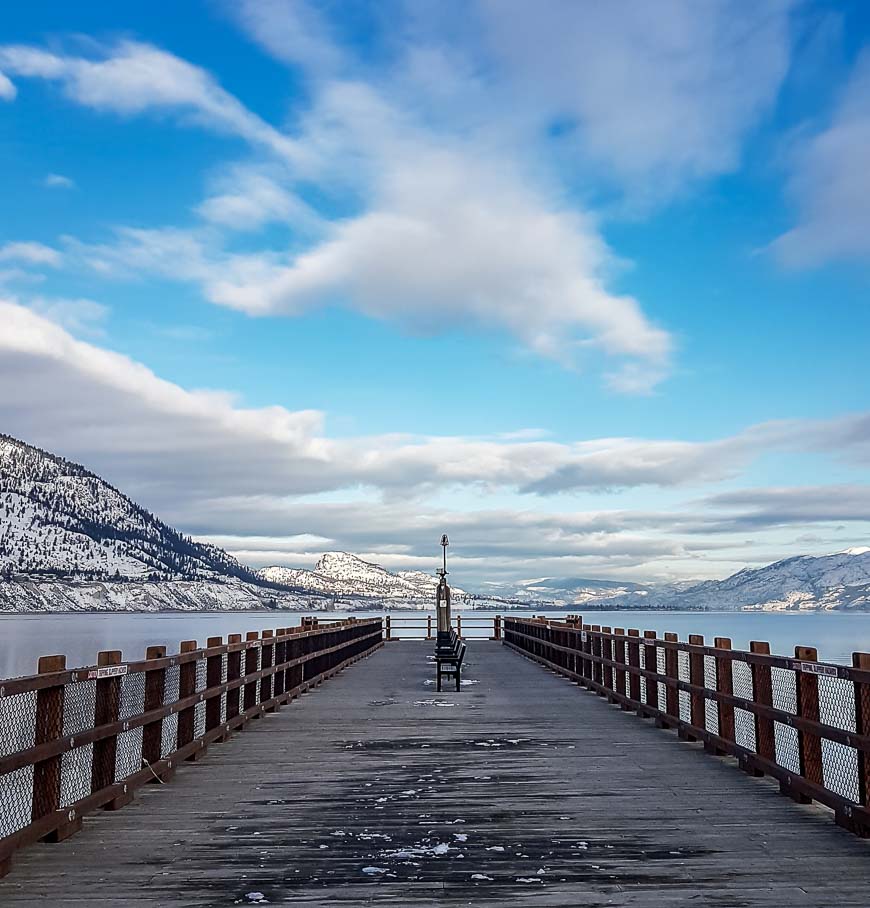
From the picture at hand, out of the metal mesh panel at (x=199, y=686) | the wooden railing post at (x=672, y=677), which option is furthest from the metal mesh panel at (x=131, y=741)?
the wooden railing post at (x=672, y=677)

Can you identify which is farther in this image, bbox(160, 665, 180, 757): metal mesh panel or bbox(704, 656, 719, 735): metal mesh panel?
bbox(704, 656, 719, 735): metal mesh panel

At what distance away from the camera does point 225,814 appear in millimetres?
7539

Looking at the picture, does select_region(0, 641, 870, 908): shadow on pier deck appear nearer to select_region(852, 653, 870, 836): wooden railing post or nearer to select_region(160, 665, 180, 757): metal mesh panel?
select_region(852, 653, 870, 836): wooden railing post

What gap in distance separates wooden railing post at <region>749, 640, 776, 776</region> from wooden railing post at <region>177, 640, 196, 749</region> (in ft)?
17.2

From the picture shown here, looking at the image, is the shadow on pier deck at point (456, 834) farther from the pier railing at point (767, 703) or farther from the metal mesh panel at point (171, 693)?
the metal mesh panel at point (171, 693)

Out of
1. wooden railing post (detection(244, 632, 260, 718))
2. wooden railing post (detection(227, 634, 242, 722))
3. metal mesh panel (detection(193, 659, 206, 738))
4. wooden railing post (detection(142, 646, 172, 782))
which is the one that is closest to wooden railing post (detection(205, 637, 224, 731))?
metal mesh panel (detection(193, 659, 206, 738))

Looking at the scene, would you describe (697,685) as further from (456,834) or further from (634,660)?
(456,834)

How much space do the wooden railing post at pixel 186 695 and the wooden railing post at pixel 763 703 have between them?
523 cm

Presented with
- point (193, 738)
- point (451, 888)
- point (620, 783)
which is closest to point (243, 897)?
point (451, 888)

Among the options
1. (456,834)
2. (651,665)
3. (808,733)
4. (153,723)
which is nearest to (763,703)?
(808,733)

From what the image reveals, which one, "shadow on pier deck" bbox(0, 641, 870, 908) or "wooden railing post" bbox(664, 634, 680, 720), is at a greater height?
"wooden railing post" bbox(664, 634, 680, 720)

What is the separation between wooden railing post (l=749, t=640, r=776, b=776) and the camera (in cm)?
871

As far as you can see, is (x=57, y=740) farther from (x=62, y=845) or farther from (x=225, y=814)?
(x=225, y=814)

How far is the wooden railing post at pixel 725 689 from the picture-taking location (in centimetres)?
955
